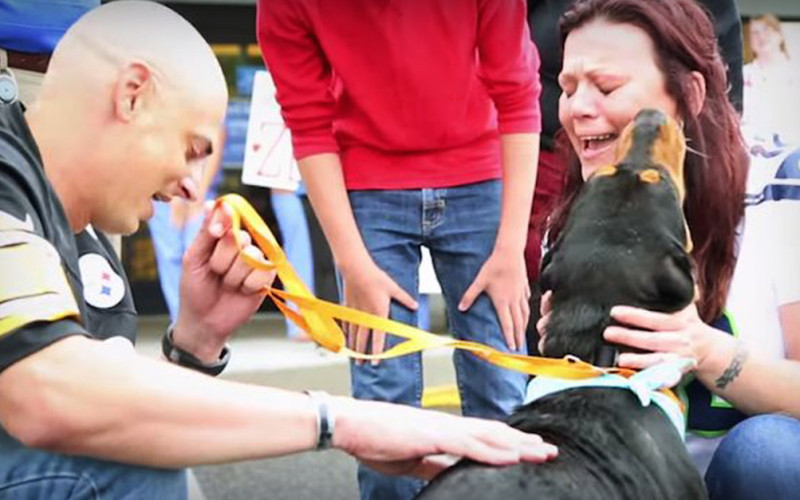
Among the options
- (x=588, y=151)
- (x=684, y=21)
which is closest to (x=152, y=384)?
(x=588, y=151)

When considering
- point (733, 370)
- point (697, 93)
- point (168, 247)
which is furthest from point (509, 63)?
point (168, 247)

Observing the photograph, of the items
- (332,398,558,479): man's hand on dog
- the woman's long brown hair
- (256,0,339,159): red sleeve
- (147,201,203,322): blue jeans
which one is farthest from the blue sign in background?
(332,398,558,479): man's hand on dog

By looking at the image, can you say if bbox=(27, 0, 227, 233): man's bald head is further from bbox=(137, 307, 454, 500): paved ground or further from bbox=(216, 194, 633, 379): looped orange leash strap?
bbox=(137, 307, 454, 500): paved ground

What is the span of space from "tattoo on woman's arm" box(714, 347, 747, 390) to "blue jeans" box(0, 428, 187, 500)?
3.14 ft

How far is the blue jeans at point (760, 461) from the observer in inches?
64.3

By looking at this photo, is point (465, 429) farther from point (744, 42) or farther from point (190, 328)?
point (744, 42)

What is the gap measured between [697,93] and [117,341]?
1.14 m

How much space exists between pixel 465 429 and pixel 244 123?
4291 millimetres

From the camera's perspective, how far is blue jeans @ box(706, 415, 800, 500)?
1.63 meters

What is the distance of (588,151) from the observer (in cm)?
195

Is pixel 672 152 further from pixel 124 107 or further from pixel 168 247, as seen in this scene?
pixel 168 247

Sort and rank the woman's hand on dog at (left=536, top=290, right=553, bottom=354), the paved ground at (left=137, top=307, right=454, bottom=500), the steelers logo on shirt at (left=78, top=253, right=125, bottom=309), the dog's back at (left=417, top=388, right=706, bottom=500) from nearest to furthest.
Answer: the dog's back at (left=417, top=388, right=706, bottom=500) → the woman's hand on dog at (left=536, top=290, right=553, bottom=354) → the steelers logo on shirt at (left=78, top=253, right=125, bottom=309) → the paved ground at (left=137, top=307, right=454, bottom=500)

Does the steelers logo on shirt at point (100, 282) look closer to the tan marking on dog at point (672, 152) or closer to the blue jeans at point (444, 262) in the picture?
the blue jeans at point (444, 262)

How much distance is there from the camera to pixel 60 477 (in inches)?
51.3
